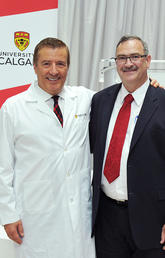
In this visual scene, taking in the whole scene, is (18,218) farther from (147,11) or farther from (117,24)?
(147,11)

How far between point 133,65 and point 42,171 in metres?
0.73

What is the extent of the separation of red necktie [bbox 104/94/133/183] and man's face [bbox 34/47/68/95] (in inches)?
14.5

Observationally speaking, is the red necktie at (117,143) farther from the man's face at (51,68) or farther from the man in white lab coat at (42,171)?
the man's face at (51,68)

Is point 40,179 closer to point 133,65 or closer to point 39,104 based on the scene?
point 39,104

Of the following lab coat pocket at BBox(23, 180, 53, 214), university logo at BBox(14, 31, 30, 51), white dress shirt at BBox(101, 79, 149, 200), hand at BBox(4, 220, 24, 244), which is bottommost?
hand at BBox(4, 220, 24, 244)

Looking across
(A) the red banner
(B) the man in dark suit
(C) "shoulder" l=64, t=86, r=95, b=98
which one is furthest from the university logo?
(B) the man in dark suit

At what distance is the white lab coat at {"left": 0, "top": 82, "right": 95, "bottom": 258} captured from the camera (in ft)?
4.44

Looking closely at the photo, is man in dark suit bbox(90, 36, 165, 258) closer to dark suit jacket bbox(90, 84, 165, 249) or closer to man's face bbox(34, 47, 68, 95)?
dark suit jacket bbox(90, 84, 165, 249)

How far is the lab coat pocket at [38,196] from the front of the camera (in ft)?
4.48

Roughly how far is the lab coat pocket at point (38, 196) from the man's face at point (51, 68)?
19.5 inches

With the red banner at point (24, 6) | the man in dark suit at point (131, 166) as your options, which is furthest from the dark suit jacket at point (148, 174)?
the red banner at point (24, 6)

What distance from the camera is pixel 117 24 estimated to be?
10.0 feet

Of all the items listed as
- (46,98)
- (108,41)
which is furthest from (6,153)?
(108,41)

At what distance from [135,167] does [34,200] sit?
1.78 ft
